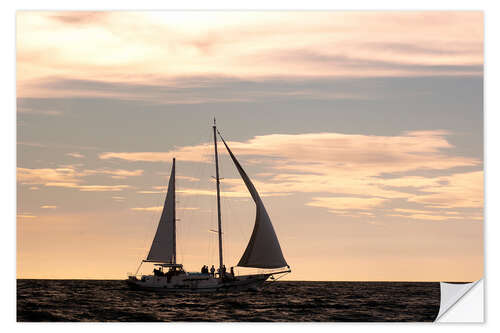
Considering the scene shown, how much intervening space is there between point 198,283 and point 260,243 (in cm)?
453

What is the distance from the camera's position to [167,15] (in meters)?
17.4

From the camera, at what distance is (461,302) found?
17047 millimetres

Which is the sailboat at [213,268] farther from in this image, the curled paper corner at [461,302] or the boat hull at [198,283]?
the curled paper corner at [461,302]

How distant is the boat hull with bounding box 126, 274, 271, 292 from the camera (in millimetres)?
26953

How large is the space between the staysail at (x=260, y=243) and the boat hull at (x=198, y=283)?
99.3 inches

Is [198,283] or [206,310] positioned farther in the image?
[198,283]

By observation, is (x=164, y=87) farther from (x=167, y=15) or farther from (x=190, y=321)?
(x=190, y=321)

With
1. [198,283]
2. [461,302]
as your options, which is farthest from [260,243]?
[461,302]

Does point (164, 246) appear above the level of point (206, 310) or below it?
above

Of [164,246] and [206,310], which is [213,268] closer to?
[164,246]

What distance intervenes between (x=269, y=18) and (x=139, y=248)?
5764 millimetres

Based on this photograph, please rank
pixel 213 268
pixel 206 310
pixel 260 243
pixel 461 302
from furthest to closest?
pixel 213 268 < pixel 260 243 < pixel 206 310 < pixel 461 302

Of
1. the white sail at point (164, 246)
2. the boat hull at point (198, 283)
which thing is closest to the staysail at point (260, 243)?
the boat hull at point (198, 283)
